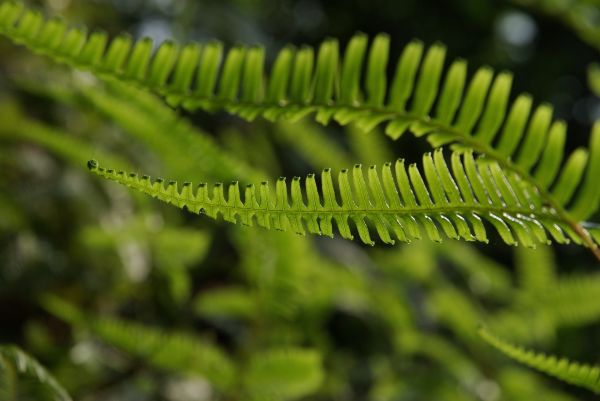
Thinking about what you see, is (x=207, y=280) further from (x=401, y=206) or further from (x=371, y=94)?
(x=401, y=206)

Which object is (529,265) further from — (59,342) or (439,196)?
(439,196)

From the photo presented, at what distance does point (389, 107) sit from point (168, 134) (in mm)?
589

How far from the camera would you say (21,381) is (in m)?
0.70

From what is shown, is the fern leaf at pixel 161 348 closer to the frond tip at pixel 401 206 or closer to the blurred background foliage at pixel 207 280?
the blurred background foliage at pixel 207 280

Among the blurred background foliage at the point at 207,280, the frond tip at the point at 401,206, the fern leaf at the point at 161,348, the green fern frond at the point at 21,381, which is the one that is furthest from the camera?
the blurred background foliage at the point at 207,280

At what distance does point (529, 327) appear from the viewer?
1732 millimetres

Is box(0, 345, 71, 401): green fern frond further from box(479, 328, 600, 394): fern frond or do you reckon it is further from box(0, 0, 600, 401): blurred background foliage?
box(479, 328, 600, 394): fern frond

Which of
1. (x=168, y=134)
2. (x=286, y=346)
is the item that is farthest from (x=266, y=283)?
(x=168, y=134)

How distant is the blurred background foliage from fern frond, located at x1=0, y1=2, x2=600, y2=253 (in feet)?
1.06

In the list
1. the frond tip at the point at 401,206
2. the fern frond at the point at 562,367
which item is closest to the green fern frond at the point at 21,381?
the frond tip at the point at 401,206

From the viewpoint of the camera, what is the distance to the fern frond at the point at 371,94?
24.4 inches

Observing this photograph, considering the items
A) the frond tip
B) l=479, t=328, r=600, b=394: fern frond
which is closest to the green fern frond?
the frond tip

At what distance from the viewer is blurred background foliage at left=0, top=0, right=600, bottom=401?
3.87 ft

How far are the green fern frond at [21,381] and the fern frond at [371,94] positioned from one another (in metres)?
0.30
